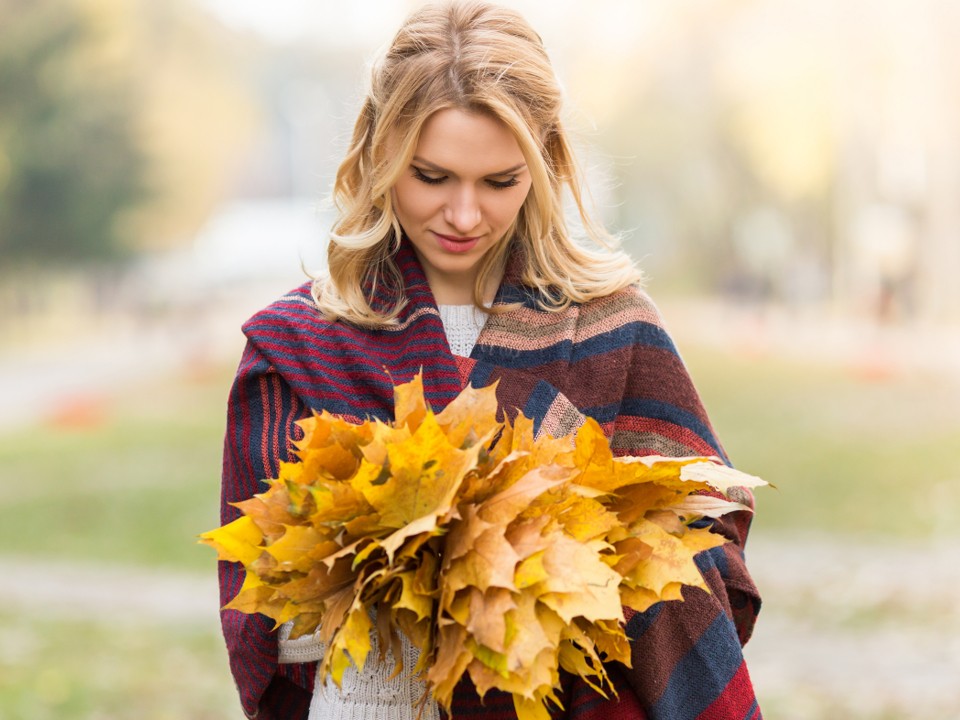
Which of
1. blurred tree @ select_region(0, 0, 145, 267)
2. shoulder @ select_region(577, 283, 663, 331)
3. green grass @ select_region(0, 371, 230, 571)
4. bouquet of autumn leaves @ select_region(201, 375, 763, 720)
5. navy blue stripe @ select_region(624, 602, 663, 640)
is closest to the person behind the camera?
bouquet of autumn leaves @ select_region(201, 375, 763, 720)

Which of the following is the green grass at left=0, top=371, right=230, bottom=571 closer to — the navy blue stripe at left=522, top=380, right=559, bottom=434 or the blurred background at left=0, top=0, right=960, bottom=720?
the blurred background at left=0, top=0, right=960, bottom=720

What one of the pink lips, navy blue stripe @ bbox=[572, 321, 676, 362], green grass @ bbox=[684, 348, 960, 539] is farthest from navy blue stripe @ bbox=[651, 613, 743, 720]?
green grass @ bbox=[684, 348, 960, 539]

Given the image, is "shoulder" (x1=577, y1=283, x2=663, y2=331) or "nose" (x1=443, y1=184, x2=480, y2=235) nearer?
"nose" (x1=443, y1=184, x2=480, y2=235)

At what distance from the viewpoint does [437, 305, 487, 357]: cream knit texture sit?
7.61ft

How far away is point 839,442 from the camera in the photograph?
32.2 ft

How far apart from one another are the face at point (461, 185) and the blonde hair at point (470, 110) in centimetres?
2

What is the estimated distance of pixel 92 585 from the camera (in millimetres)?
7371

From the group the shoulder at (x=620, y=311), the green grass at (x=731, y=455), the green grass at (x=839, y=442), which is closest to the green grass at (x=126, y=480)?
the green grass at (x=731, y=455)

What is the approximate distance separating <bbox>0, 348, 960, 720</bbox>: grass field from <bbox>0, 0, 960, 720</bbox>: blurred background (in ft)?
0.10

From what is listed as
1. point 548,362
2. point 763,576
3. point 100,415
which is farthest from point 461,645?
point 100,415

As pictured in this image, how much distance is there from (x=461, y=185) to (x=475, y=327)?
32 centimetres

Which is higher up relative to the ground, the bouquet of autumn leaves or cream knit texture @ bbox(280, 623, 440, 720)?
the bouquet of autumn leaves

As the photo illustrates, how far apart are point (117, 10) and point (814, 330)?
656 centimetres

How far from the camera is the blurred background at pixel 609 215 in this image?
9414 millimetres
